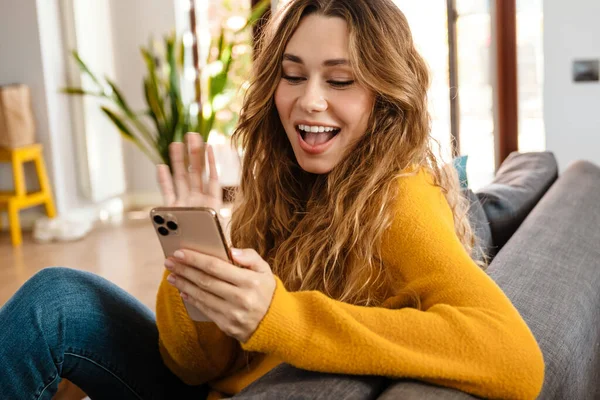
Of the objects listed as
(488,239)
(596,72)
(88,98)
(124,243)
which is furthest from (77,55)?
(488,239)

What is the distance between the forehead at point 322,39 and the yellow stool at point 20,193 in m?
3.76

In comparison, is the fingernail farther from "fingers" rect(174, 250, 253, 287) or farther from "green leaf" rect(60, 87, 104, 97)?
"green leaf" rect(60, 87, 104, 97)

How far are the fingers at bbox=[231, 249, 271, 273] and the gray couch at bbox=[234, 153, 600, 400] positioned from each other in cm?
14

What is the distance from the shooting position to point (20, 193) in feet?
15.7

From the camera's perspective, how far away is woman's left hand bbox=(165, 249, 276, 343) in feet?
3.23

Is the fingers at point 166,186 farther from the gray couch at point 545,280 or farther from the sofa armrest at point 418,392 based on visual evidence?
the sofa armrest at point 418,392

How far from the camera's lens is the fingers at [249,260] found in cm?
101

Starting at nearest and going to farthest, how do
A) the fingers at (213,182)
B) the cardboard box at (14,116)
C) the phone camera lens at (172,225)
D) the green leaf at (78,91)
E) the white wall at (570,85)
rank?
the phone camera lens at (172,225) → the fingers at (213,182) → the white wall at (570,85) → the cardboard box at (14,116) → the green leaf at (78,91)

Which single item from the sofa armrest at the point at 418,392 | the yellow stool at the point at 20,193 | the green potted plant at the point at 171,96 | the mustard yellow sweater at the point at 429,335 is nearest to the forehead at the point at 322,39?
the mustard yellow sweater at the point at 429,335

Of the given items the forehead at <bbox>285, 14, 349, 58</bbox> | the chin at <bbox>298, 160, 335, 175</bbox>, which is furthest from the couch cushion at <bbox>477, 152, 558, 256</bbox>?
the forehead at <bbox>285, 14, 349, 58</bbox>

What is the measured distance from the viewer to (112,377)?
137 cm

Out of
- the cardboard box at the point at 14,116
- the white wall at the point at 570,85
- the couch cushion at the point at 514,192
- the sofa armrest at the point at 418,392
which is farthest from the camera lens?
the cardboard box at the point at 14,116

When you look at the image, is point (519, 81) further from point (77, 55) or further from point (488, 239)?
point (488, 239)

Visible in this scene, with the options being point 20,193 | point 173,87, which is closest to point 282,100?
point 173,87
